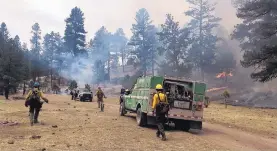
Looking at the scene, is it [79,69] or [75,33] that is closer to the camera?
[79,69]

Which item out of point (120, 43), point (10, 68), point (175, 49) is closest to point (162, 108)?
point (10, 68)

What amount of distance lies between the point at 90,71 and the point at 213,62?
31185mm

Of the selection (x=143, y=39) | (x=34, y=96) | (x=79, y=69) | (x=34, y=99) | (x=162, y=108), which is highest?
(x=143, y=39)

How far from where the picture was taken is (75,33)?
292 feet

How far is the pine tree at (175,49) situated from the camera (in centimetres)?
5628

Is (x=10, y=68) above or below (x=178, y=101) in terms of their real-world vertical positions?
above

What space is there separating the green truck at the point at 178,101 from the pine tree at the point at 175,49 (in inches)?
1503

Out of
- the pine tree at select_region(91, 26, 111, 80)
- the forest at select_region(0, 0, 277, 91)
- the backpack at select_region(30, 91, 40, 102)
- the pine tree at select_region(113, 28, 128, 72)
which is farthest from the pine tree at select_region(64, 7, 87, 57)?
the backpack at select_region(30, 91, 40, 102)

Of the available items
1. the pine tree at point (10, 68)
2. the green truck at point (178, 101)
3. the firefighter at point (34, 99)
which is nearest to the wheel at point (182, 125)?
the green truck at point (178, 101)

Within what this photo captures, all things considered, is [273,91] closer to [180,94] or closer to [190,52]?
[190,52]

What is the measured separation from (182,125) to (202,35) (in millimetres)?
50908

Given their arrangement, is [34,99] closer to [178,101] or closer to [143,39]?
[178,101]

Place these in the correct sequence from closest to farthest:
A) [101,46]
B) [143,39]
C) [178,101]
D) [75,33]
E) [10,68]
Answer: [178,101], [10,68], [143,39], [75,33], [101,46]

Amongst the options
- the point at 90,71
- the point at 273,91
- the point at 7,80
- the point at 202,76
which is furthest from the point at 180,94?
the point at 90,71
